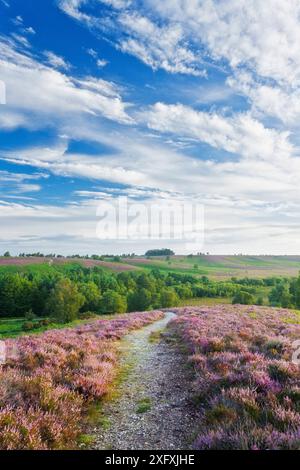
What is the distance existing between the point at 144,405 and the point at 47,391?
294 centimetres

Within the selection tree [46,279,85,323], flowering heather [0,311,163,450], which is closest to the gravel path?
flowering heather [0,311,163,450]

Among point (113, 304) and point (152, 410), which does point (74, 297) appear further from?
point (152, 410)

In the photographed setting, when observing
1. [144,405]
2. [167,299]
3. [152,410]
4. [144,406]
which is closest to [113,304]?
[167,299]

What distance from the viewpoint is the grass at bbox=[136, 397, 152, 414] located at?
8953mm

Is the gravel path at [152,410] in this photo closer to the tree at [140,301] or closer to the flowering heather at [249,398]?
the flowering heather at [249,398]

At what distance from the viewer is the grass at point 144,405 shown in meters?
8.95

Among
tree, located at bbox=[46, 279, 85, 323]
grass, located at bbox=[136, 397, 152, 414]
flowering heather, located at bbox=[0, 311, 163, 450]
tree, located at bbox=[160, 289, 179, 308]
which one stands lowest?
tree, located at bbox=[160, 289, 179, 308]

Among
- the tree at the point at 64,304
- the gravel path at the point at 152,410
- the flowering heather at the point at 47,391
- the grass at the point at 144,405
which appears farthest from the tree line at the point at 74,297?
the grass at the point at 144,405

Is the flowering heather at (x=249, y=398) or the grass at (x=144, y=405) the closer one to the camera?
the flowering heather at (x=249, y=398)

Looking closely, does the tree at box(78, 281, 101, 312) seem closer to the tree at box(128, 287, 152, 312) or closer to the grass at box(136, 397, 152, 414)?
the tree at box(128, 287, 152, 312)

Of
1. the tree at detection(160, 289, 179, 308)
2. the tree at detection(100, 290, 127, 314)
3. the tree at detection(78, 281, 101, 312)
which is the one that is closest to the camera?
the tree at detection(100, 290, 127, 314)

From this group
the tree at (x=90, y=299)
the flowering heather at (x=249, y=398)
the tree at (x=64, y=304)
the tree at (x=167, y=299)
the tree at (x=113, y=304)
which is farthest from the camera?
the tree at (x=167, y=299)

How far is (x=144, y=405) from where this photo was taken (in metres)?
9.34
